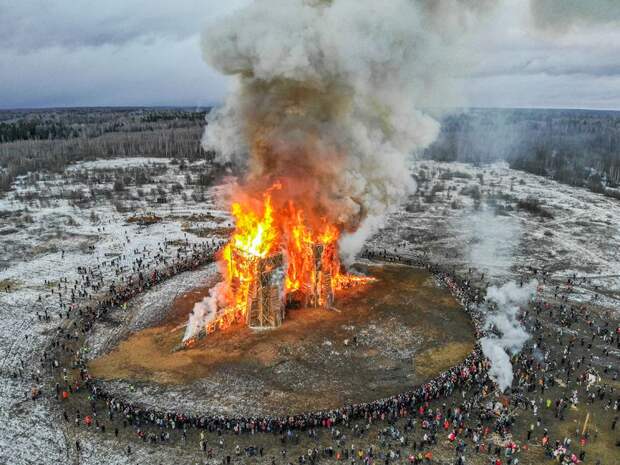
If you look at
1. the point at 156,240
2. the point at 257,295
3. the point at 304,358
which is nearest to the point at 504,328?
the point at 304,358

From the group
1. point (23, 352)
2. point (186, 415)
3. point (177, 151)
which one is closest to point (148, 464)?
point (186, 415)

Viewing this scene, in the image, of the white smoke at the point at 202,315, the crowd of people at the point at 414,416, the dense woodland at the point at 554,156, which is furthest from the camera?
the dense woodland at the point at 554,156

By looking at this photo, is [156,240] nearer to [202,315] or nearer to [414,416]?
[202,315]

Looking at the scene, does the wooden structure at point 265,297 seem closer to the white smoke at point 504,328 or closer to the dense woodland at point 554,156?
the white smoke at point 504,328

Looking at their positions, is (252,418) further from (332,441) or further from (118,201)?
(118,201)

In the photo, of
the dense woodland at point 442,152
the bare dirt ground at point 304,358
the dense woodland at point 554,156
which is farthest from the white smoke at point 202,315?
the dense woodland at point 554,156

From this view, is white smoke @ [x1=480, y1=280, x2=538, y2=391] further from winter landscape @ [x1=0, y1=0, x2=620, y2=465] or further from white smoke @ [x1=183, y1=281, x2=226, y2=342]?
white smoke @ [x1=183, y1=281, x2=226, y2=342]
